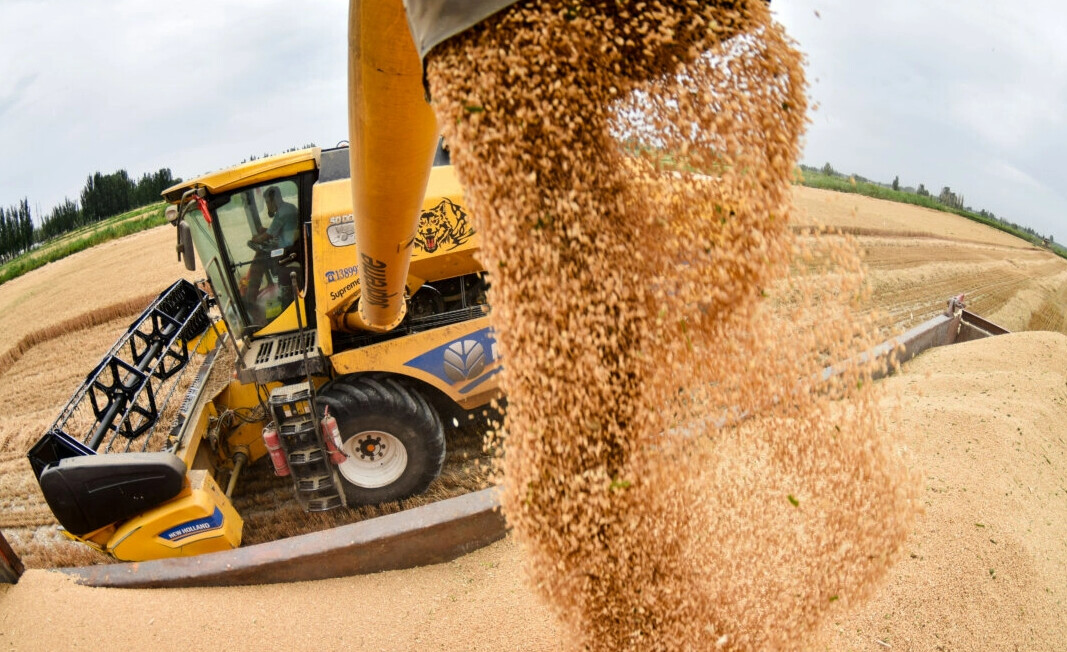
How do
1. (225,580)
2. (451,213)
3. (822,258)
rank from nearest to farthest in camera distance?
(822,258)
(225,580)
(451,213)

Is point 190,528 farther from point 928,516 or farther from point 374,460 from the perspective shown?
point 928,516

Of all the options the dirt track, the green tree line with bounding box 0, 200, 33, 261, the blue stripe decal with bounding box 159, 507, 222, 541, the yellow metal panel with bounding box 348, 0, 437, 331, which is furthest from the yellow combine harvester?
the green tree line with bounding box 0, 200, 33, 261

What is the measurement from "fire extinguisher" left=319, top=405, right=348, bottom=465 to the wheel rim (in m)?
0.18

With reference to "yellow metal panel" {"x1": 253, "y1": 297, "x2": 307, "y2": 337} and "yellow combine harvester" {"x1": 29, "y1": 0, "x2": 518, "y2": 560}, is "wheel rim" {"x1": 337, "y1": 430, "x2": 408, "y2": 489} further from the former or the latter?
"yellow metal panel" {"x1": 253, "y1": 297, "x2": 307, "y2": 337}

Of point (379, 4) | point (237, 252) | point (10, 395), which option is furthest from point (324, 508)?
point (10, 395)

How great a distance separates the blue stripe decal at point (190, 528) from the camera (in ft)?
9.80

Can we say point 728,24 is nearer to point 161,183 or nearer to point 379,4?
point 379,4

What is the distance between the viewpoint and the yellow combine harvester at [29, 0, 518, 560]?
9.75ft

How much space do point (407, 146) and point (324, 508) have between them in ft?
9.07

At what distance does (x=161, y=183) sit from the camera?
82.8 ft

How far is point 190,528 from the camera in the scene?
301cm

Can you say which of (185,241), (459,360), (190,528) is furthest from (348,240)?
(190,528)

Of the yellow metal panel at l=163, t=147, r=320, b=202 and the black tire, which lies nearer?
the yellow metal panel at l=163, t=147, r=320, b=202

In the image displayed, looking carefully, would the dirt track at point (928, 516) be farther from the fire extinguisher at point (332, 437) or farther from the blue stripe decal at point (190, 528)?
the fire extinguisher at point (332, 437)
